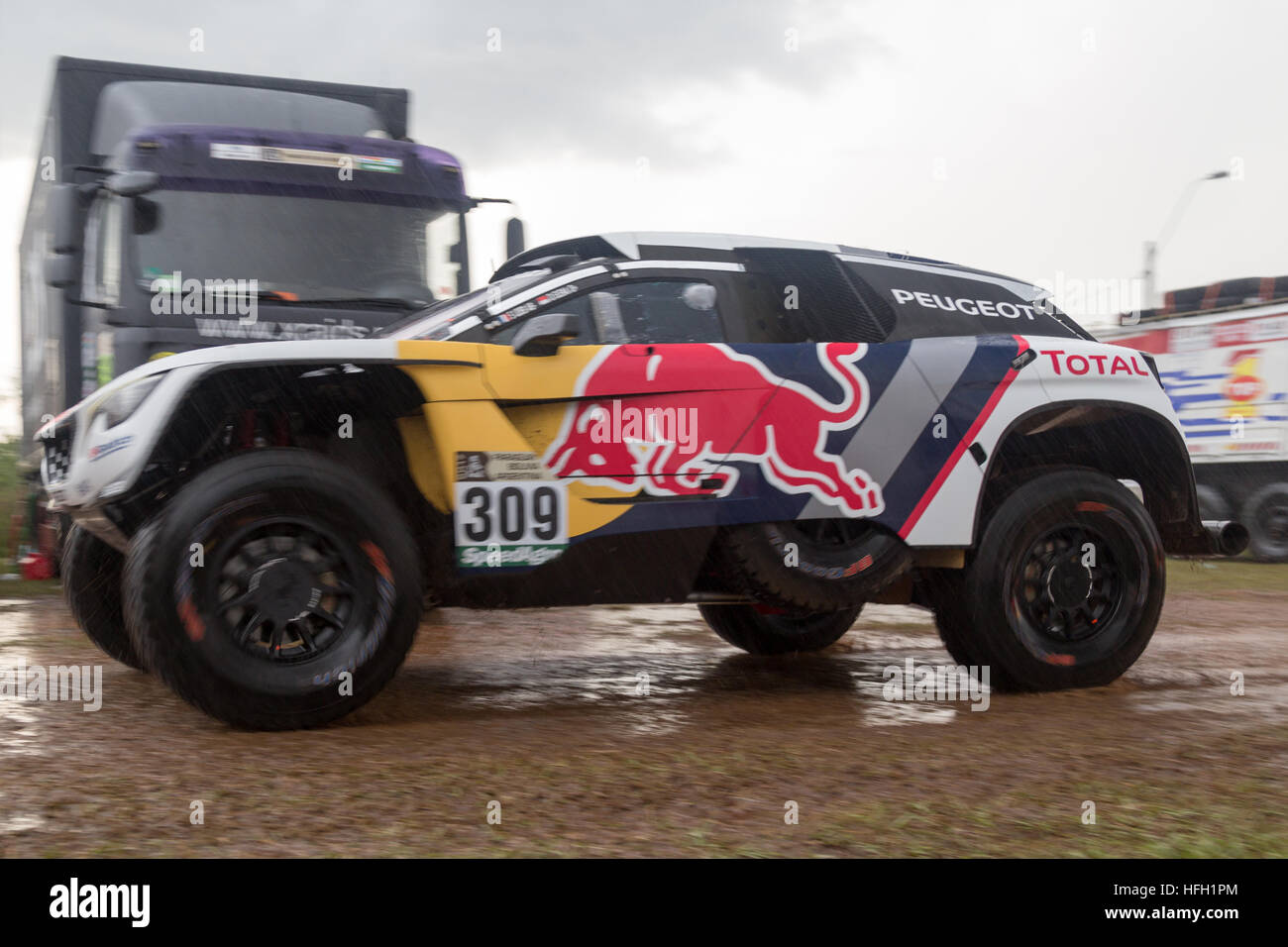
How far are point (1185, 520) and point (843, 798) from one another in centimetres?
332

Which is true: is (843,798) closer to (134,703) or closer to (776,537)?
(776,537)

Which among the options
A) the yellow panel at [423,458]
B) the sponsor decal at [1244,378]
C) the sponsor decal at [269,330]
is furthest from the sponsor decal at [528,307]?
the sponsor decal at [1244,378]

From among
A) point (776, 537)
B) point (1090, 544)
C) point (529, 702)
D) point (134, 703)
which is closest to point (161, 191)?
point (134, 703)

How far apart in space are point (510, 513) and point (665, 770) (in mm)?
1259

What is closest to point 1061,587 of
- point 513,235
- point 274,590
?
point 274,590

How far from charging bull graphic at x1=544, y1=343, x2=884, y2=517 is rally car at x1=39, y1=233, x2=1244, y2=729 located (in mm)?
12

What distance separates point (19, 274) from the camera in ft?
39.1

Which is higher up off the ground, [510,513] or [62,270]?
[62,270]

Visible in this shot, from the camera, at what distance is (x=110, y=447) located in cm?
472

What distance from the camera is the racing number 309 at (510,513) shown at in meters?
4.99

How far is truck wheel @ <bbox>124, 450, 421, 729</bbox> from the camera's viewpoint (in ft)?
14.8

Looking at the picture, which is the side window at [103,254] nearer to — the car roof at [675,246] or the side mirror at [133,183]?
the side mirror at [133,183]

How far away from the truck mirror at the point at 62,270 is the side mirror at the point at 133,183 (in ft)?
1.87

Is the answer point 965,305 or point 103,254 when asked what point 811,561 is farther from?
point 103,254
